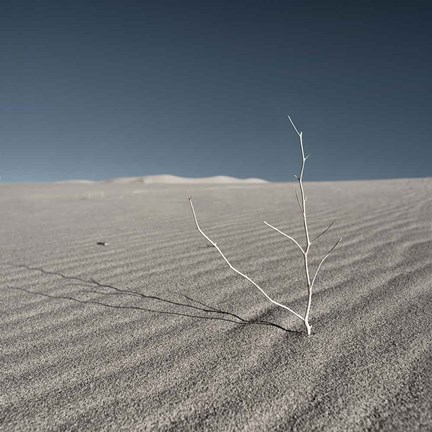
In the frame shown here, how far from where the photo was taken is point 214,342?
49.1 inches

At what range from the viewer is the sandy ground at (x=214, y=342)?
0.89 meters

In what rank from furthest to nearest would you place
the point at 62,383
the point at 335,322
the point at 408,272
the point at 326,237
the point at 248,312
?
the point at 326,237, the point at 408,272, the point at 248,312, the point at 335,322, the point at 62,383

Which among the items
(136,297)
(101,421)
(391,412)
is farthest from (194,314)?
(391,412)

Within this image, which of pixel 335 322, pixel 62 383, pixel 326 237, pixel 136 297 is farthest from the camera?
pixel 326 237

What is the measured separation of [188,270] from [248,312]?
0.77 metres

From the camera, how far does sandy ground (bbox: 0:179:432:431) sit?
89 centimetres

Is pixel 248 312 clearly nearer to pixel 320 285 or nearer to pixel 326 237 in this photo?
pixel 320 285

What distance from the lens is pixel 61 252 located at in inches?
109

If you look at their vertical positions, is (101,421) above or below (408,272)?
below

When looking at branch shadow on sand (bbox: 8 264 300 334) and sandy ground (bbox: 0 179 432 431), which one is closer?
sandy ground (bbox: 0 179 432 431)

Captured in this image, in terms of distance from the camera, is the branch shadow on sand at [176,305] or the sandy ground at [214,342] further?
the branch shadow on sand at [176,305]

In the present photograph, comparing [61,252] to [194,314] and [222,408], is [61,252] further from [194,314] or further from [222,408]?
[222,408]

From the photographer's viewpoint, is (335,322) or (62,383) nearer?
(62,383)

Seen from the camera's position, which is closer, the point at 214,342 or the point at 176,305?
the point at 214,342
